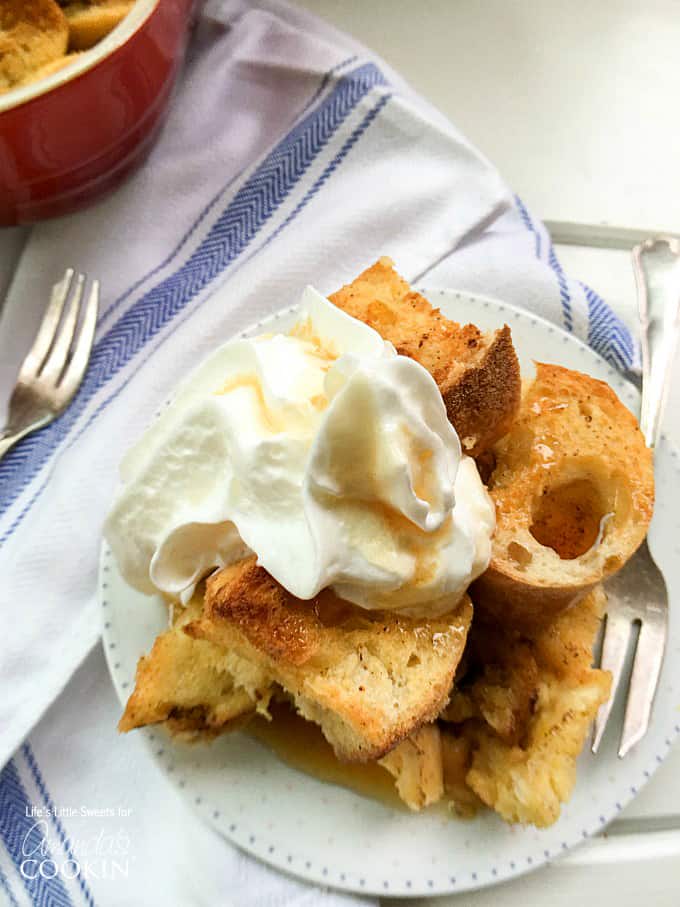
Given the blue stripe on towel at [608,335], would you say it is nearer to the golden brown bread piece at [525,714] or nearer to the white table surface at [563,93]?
the white table surface at [563,93]

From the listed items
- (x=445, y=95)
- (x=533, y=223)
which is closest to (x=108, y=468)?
(x=533, y=223)

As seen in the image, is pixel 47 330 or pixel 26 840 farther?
pixel 47 330

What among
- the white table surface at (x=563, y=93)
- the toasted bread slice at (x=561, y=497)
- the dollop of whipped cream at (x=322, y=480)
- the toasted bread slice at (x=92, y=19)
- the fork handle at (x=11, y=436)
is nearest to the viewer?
the dollop of whipped cream at (x=322, y=480)

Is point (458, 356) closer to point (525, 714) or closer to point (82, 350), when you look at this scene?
point (525, 714)

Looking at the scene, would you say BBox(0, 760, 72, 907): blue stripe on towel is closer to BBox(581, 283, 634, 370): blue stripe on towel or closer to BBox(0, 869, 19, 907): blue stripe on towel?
BBox(0, 869, 19, 907): blue stripe on towel

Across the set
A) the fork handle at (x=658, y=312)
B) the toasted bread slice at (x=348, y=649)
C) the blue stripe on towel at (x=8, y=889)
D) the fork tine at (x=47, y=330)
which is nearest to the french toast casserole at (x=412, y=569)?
the toasted bread slice at (x=348, y=649)

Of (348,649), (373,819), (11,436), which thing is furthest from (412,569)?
(11,436)

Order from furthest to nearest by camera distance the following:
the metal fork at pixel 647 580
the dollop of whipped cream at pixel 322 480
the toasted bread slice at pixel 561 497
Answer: the metal fork at pixel 647 580
the toasted bread slice at pixel 561 497
the dollop of whipped cream at pixel 322 480
